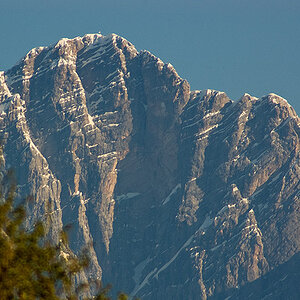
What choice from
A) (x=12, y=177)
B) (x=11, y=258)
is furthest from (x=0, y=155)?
(x=11, y=258)

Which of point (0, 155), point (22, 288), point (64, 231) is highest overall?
point (0, 155)

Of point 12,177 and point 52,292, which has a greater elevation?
point 12,177

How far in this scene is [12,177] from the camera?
230 ft

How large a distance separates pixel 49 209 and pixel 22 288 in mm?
6189

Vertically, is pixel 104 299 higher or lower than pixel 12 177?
lower

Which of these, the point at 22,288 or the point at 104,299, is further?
the point at 104,299

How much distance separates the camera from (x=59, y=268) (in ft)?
229

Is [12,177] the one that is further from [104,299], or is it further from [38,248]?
[104,299]

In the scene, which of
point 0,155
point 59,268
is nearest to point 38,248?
point 59,268

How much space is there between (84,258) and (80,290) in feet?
6.39

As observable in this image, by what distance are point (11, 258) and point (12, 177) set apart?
5.30 metres

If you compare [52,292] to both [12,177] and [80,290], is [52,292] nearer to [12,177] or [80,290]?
[80,290]

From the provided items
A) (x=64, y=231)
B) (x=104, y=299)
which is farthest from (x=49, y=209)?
(x=104, y=299)

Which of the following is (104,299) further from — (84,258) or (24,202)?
(24,202)
